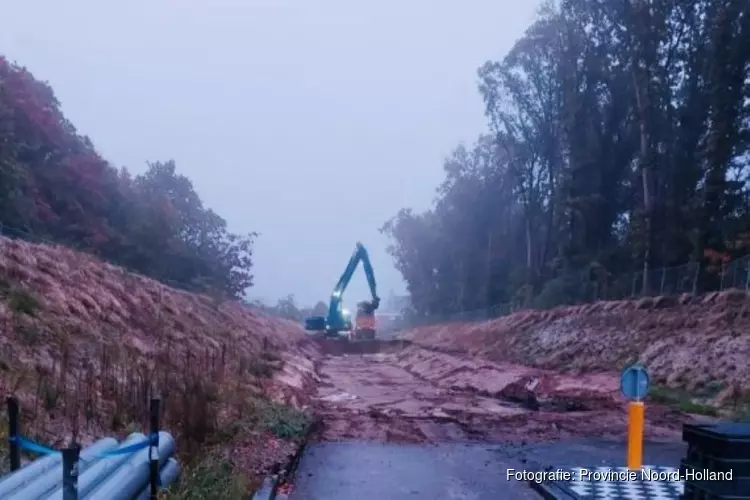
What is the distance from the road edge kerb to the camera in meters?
9.03

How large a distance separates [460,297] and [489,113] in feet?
74.2

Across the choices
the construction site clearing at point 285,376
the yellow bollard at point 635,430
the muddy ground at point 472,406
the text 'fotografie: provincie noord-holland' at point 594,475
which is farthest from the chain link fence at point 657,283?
the yellow bollard at point 635,430

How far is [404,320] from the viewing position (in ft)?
346

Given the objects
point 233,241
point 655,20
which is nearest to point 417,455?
point 655,20

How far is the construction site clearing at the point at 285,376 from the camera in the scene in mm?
10414

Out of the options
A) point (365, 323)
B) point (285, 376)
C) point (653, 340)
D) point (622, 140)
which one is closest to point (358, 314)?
point (365, 323)

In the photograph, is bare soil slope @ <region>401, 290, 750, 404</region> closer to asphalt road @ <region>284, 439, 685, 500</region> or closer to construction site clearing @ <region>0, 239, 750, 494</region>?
construction site clearing @ <region>0, 239, 750, 494</region>

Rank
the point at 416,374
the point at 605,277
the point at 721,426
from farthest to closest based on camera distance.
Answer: the point at 605,277, the point at 416,374, the point at 721,426

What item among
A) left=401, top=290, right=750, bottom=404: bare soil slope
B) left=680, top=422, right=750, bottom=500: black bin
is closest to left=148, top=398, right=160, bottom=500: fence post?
left=680, top=422, right=750, bottom=500: black bin

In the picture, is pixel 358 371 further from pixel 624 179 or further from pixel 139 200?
pixel 624 179

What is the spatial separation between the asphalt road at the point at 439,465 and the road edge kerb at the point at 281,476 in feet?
0.39

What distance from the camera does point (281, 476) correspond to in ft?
33.4

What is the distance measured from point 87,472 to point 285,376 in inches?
662

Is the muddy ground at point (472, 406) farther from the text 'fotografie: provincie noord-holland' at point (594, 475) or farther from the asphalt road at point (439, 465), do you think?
the text 'fotografie: provincie noord-holland' at point (594, 475)
